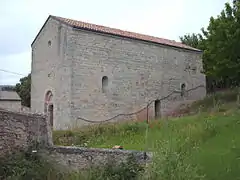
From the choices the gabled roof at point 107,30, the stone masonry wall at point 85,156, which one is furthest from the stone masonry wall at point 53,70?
the stone masonry wall at point 85,156

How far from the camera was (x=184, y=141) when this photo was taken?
12781mm

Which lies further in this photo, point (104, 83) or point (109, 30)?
point (109, 30)

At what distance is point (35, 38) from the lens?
28.1m

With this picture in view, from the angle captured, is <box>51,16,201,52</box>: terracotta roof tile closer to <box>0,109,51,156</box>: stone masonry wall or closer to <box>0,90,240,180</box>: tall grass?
<box>0,90,240,180</box>: tall grass

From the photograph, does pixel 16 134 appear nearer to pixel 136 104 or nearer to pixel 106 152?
pixel 106 152

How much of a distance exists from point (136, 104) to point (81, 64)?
18.0 feet

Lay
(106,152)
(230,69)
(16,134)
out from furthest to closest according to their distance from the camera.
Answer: (230,69), (16,134), (106,152)

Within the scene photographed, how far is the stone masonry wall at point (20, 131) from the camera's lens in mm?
13930

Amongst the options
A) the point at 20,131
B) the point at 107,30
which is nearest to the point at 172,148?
the point at 20,131

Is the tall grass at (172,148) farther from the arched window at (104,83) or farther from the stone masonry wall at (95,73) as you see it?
the arched window at (104,83)

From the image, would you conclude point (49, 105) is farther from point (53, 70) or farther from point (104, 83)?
point (104, 83)

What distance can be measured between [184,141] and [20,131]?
658 cm

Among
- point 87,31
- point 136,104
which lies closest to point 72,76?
point 87,31

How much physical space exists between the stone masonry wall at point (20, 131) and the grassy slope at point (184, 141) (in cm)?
285
